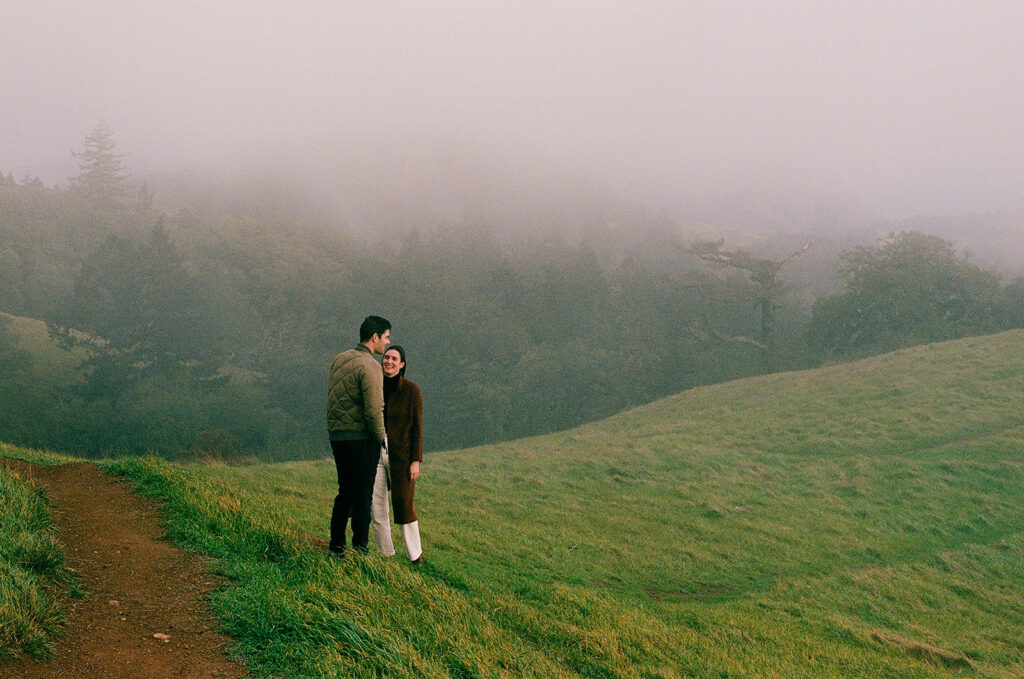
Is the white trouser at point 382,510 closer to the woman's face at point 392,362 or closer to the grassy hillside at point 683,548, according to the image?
the grassy hillside at point 683,548

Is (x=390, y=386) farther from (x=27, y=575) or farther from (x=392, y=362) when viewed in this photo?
(x=27, y=575)

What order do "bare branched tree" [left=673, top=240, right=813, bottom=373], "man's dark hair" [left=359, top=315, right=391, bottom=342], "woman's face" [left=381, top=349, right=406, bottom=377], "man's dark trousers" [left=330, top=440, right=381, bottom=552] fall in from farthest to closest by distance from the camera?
"bare branched tree" [left=673, top=240, right=813, bottom=373]
"woman's face" [left=381, top=349, right=406, bottom=377]
"man's dark hair" [left=359, top=315, right=391, bottom=342]
"man's dark trousers" [left=330, top=440, right=381, bottom=552]

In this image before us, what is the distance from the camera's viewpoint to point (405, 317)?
90.1m

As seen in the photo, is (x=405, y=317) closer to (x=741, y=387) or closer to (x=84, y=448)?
(x=84, y=448)

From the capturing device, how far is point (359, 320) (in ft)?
300

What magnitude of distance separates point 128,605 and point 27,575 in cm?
81

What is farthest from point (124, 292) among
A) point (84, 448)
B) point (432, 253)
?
point (432, 253)

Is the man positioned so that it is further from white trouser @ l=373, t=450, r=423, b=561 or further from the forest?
the forest

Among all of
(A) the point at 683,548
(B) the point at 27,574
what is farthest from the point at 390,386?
(A) the point at 683,548

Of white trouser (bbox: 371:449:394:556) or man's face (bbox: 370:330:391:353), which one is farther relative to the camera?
white trouser (bbox: 371:449:394:556)

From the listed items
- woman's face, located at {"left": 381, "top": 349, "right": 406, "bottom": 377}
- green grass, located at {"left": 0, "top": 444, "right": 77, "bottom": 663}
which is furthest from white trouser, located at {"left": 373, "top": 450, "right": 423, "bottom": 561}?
green grass, located at {"left": 0, "top": 444, "right": 77, "bottom": 663}

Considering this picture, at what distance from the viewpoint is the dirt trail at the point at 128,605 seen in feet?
16.9

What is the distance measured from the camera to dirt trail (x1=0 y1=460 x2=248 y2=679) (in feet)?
16.9

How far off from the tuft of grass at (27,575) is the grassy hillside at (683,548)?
1.27 m
